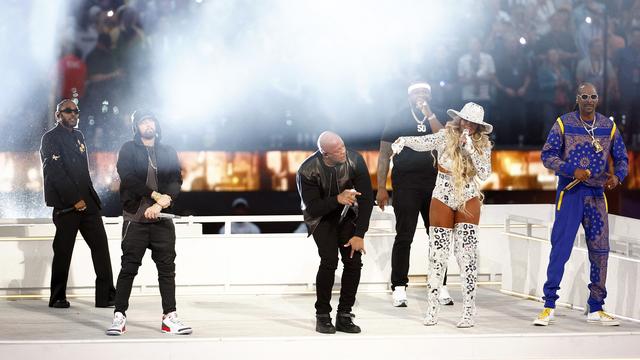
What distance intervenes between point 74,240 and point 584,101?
4.15 meters

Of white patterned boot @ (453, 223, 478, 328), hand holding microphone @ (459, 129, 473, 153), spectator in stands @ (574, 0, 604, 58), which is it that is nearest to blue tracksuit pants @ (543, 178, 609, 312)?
white patterned boot @ (453, 223, 478, 328)

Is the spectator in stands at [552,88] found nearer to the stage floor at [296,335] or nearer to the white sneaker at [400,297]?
the white sneaker at [400,297]

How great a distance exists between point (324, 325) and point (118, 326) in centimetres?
139

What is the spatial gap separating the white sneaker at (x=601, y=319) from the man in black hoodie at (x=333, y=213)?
1767mm

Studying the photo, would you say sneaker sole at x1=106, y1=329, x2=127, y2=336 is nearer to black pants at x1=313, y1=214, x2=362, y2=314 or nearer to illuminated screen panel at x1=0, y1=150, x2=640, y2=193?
black pants at x1=313, y1=214, x2=362, y2=314

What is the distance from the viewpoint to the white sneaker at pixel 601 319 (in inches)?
293

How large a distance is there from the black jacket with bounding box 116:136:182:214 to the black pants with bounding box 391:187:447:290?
81.4 inches

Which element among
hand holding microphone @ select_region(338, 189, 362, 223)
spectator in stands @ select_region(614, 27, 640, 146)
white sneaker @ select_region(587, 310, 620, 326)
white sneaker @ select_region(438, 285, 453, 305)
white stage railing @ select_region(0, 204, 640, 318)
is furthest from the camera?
spectator in stands @ select_region(614, 27, 640, 146)

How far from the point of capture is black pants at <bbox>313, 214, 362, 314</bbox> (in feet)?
23.3

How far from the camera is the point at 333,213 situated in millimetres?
7141

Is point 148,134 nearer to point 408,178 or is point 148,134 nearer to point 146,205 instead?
point 146,205

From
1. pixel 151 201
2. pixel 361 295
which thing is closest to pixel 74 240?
pixel 151 201

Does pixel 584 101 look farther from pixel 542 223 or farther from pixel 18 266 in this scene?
pixel 18 266

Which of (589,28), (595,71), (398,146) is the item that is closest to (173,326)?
(398,146)
